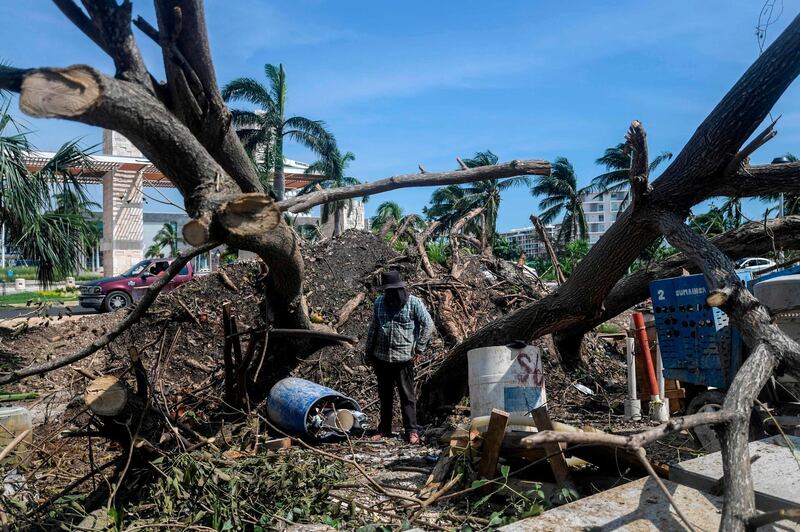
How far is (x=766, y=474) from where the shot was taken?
3.16 metres

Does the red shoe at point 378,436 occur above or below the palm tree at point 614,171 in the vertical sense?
below

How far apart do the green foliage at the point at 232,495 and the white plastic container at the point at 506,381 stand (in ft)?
5.89

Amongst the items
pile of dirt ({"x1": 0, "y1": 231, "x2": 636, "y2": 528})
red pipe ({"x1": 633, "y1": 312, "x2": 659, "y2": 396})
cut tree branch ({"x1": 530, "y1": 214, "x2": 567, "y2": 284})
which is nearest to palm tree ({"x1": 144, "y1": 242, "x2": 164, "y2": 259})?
pile of dirt ({"x1": 0, "y1": 231, "x2": 636, "y2": 528})

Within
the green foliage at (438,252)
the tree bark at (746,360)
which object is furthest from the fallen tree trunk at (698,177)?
the green foliage at (438,252)

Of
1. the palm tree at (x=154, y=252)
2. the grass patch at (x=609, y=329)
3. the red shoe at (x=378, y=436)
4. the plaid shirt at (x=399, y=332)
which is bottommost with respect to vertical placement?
the red shoe at (x=378, y=436)

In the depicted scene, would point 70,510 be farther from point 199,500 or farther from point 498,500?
point 498,500

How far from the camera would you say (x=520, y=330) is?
703 centimetres

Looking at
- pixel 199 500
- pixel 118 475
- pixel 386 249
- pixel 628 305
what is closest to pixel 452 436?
pixel 199 500

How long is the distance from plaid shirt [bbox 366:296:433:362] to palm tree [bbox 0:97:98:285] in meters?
7.11

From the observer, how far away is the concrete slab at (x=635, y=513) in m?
2.84

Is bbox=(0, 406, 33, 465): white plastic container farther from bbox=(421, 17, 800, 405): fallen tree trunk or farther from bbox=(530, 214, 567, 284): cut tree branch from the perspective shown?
bbox=(530, 214, 567, 284): cut tree branch

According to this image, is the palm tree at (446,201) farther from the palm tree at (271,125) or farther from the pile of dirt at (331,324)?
the pile of dirt at (331,324)

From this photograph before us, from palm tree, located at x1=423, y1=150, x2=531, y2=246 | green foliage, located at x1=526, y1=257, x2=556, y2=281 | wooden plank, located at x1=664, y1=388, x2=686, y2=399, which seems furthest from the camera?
palm tree, located at x1=423, y1=150, x2=531, y2=246

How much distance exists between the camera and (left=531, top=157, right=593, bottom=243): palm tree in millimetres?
52750
